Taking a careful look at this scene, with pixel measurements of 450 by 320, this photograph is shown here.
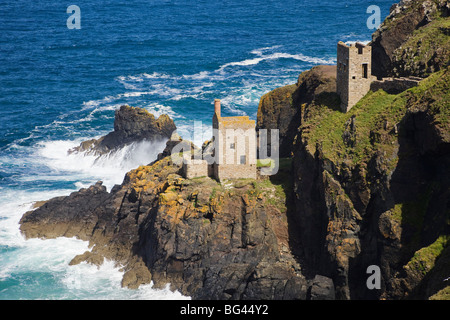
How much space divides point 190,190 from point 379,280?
803 inches

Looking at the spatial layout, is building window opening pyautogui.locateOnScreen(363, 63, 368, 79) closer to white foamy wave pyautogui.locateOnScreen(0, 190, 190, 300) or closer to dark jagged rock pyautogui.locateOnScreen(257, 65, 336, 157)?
dark jagged rock pyautogui.locateOnScreen(257, 65, 336, 157)

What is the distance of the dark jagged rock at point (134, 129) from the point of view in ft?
356

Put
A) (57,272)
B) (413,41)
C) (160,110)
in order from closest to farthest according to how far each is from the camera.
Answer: (413,41) < (57,272) < (160,110)

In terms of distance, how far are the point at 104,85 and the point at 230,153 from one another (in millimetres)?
77942

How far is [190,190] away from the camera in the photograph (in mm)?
71500

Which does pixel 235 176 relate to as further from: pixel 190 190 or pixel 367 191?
pixel 367 191

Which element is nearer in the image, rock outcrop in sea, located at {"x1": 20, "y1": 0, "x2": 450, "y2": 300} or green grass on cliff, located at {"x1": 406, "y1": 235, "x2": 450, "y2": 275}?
green grass on cliff, located at {"x1": 406, "y1": 235, "x2": 450, "y2": 275}

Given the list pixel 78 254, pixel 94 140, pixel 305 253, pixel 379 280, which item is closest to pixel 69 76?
pixel 94 140

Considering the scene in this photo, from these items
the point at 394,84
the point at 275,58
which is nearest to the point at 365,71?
the point at 394,84

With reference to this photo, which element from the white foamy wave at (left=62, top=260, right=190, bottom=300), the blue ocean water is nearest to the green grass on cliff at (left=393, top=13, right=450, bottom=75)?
the white foamy wave at (left=62, top=260, right=190, bottom=300)

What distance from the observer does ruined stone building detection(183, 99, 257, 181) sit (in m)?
71.1

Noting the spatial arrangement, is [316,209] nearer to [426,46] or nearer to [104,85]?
[426,46]

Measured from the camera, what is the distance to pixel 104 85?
144750mm

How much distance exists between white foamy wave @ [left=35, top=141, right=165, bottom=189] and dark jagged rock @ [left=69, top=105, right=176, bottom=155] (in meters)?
0.99
